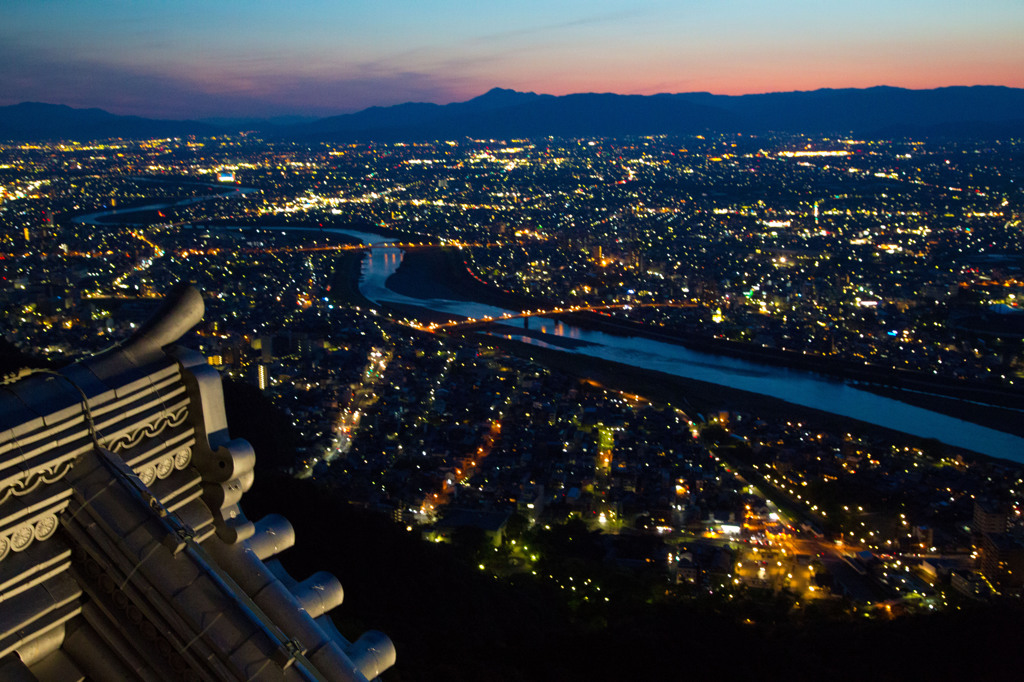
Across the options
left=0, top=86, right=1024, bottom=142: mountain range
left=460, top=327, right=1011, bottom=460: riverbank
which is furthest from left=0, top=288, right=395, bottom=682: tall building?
left=0, top=86, right=1024, bottom=142: mountain range

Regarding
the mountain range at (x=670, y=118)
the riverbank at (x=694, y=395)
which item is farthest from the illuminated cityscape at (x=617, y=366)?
the mountain range at (x=670, y=118)

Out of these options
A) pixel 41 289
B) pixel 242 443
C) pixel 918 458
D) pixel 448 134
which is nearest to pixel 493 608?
pixel 242 443

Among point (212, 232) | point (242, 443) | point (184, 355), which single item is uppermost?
point (184, 355)

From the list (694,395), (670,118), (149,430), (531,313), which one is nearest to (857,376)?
(694,395)

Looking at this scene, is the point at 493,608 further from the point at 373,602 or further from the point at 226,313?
the point at 226,313

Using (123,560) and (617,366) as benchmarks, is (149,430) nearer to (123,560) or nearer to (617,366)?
(123,560)

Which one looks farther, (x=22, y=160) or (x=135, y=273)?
(x=22, y=160)

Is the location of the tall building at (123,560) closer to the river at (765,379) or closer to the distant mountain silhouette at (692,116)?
the river at (765,379)
